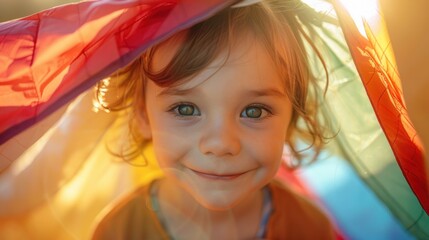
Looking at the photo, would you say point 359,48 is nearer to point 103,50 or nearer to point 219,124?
point 219,124

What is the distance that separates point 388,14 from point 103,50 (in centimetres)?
68

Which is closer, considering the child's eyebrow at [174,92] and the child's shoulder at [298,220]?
the child's eyebrow at [174,92]

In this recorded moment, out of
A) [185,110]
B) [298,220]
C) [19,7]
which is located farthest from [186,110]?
[19,7]

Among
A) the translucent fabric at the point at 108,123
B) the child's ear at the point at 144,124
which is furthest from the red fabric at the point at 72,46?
the child's ear at the point at 144,124

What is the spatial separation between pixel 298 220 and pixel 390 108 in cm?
30

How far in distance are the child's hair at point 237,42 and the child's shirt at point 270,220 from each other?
16 centimetres

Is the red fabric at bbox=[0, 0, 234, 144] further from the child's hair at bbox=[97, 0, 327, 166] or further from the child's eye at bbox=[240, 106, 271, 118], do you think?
the child's eye at bbox=[240, 106, 271, 118]

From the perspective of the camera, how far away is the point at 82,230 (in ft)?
3.69

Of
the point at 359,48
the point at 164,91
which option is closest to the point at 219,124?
the point at 164,91

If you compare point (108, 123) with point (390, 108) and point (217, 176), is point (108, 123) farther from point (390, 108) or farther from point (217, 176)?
point (390, 108)

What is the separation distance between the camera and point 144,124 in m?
1.09

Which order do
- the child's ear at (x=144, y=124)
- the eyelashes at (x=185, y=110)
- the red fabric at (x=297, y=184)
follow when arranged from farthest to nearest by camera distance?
the red fabric at (x=297, y=184) → the child's ear at (x=144, y=124) → the eyelashes at (x=185, y=110)

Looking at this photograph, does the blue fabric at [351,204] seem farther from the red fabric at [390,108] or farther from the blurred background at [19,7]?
the blurred background at [19,7]

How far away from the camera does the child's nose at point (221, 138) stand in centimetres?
94
